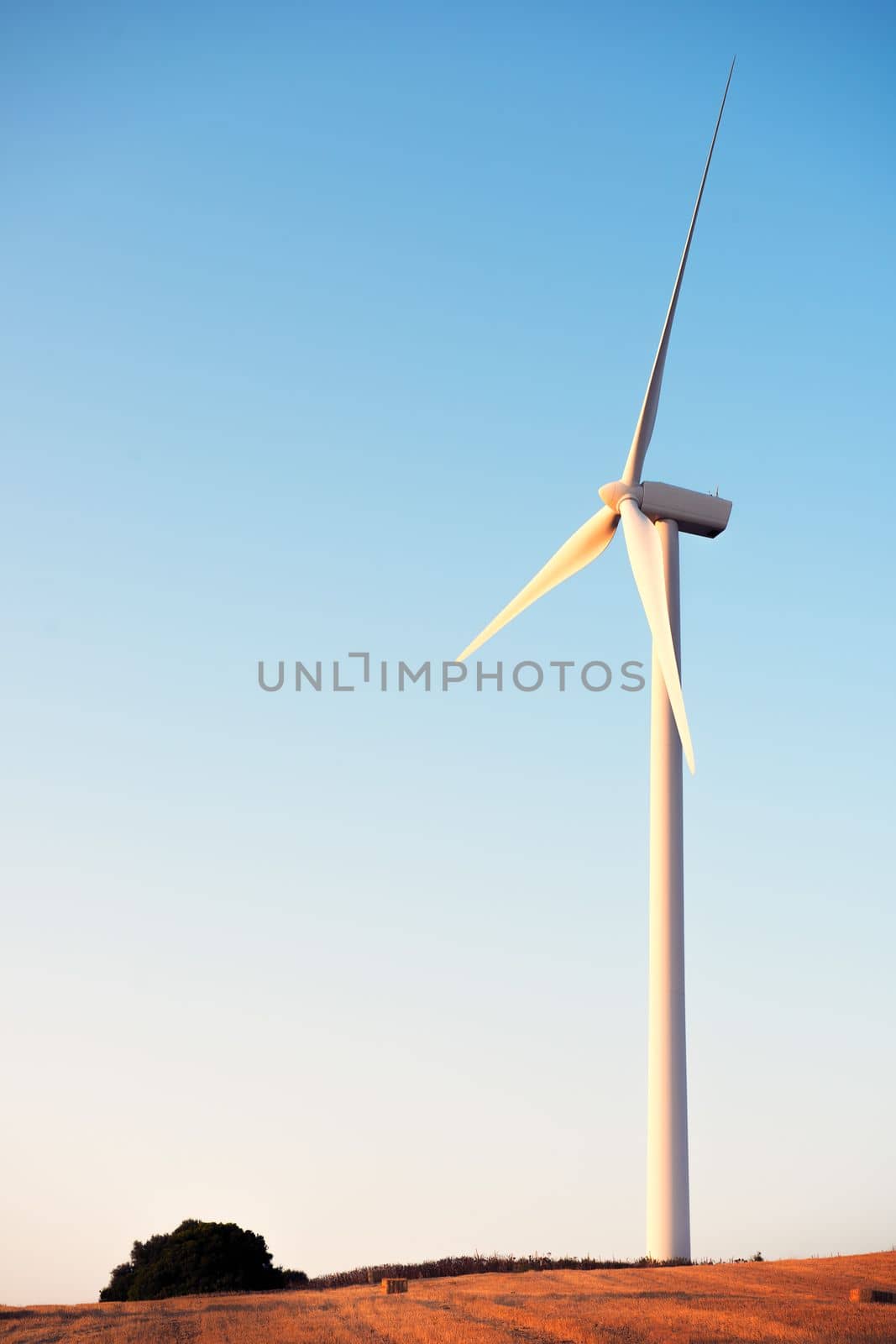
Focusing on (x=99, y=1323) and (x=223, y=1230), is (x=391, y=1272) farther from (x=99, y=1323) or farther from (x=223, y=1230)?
(x=99, y=1323)

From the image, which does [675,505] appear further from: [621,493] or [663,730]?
[663,730]

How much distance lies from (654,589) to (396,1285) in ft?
76.5

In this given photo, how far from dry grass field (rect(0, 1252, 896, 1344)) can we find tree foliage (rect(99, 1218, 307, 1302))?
10.2 metres

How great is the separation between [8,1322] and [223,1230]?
1872 centimetres

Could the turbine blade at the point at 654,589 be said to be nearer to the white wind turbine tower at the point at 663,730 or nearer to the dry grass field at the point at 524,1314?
the white wind turbine tower at the point at 663,730

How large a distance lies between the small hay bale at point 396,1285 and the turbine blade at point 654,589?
650 inches

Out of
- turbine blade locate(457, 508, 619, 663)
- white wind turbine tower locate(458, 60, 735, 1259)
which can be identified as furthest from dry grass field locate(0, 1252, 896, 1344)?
turbine blade locate(457, 508, 619, 663)

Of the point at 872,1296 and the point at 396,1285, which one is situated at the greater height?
the point at 396,1285

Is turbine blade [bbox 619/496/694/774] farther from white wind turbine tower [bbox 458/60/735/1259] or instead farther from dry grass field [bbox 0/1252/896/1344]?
dry grass field [bbox 0/1252/896/1344]

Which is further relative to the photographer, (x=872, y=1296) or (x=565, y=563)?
(x=565, y=563)

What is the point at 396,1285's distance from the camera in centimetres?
3625

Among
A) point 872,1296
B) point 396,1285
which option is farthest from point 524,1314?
point 872,1296

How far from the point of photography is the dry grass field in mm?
28062

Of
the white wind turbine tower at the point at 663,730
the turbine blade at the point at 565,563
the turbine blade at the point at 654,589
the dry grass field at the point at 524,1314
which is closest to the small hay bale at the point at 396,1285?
the dry grass field at the point at 524,1314
